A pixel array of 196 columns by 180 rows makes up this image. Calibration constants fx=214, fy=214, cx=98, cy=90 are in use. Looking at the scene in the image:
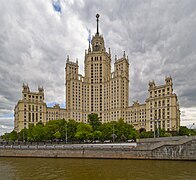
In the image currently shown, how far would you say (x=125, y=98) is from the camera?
17988 cm

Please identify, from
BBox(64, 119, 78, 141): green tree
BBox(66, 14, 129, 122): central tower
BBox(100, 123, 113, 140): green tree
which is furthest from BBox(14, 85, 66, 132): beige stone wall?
BBox(100, 123, 113, 140): green tree

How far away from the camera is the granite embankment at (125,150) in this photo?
51.0m

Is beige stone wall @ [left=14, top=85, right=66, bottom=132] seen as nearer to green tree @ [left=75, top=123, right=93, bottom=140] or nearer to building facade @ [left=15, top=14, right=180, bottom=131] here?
building facade @ [left=15, top=14, right=180, bottom=131]

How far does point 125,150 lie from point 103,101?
13441cm

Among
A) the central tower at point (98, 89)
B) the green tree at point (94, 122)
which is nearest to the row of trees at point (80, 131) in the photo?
the green tree at point (94, 122)

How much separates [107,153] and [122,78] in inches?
5072

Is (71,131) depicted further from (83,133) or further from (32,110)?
(32,110)

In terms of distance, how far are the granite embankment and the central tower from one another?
11620cm

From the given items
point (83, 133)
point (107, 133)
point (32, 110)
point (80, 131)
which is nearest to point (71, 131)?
point (80, 131)

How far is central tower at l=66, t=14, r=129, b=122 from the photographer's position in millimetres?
179125

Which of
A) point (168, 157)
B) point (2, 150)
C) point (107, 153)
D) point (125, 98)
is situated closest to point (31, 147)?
point (2, 150)

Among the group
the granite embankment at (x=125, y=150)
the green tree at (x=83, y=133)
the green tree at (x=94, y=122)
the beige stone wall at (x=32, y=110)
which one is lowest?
the granite embankment at (x=125, y=150)

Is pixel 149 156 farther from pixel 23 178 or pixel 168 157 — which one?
pixel 23 178

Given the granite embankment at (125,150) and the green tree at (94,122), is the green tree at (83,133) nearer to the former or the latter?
the green tree at (94,122)
